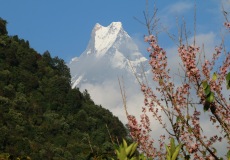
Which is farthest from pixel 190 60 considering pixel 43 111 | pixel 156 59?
pixel 43 111

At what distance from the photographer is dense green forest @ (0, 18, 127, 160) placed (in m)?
99.0

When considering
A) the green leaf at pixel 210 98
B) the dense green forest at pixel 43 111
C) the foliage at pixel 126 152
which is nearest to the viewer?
the foliage at pixel 126 152

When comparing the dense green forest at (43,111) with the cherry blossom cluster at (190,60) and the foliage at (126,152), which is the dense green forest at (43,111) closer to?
the cherry blossom cluster at (190,60)

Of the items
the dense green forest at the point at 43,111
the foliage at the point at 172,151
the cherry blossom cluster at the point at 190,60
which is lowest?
the foliage at the point at 172,151

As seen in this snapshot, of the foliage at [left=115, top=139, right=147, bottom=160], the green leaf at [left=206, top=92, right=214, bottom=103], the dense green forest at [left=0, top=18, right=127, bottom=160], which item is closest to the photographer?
the foliage at [left=115, top=139, right=147, bottom=160]

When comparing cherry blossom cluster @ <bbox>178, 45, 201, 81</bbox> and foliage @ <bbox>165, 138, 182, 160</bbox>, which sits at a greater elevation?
cherry blossom cluster @ <bbox>178, 45, 201, 81</bbox>

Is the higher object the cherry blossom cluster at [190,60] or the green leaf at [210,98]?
the cherry blossom cluster at [190,60]

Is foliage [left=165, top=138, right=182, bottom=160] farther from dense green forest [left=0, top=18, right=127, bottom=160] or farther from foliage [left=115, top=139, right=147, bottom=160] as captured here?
dense green forest [left=0, top=18, right=127, bottom=160]

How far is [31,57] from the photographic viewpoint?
131375 mm

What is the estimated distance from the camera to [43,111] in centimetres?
12088

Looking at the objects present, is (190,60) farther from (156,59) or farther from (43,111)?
(43,111)

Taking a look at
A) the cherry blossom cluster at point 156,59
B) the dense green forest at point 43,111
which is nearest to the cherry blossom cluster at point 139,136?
the cherry blossom cluster at point 156,59

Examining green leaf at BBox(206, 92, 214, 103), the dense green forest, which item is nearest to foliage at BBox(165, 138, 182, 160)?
green leaf at BBox(206, 92, 214, 103)

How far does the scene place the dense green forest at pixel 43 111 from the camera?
325ft
